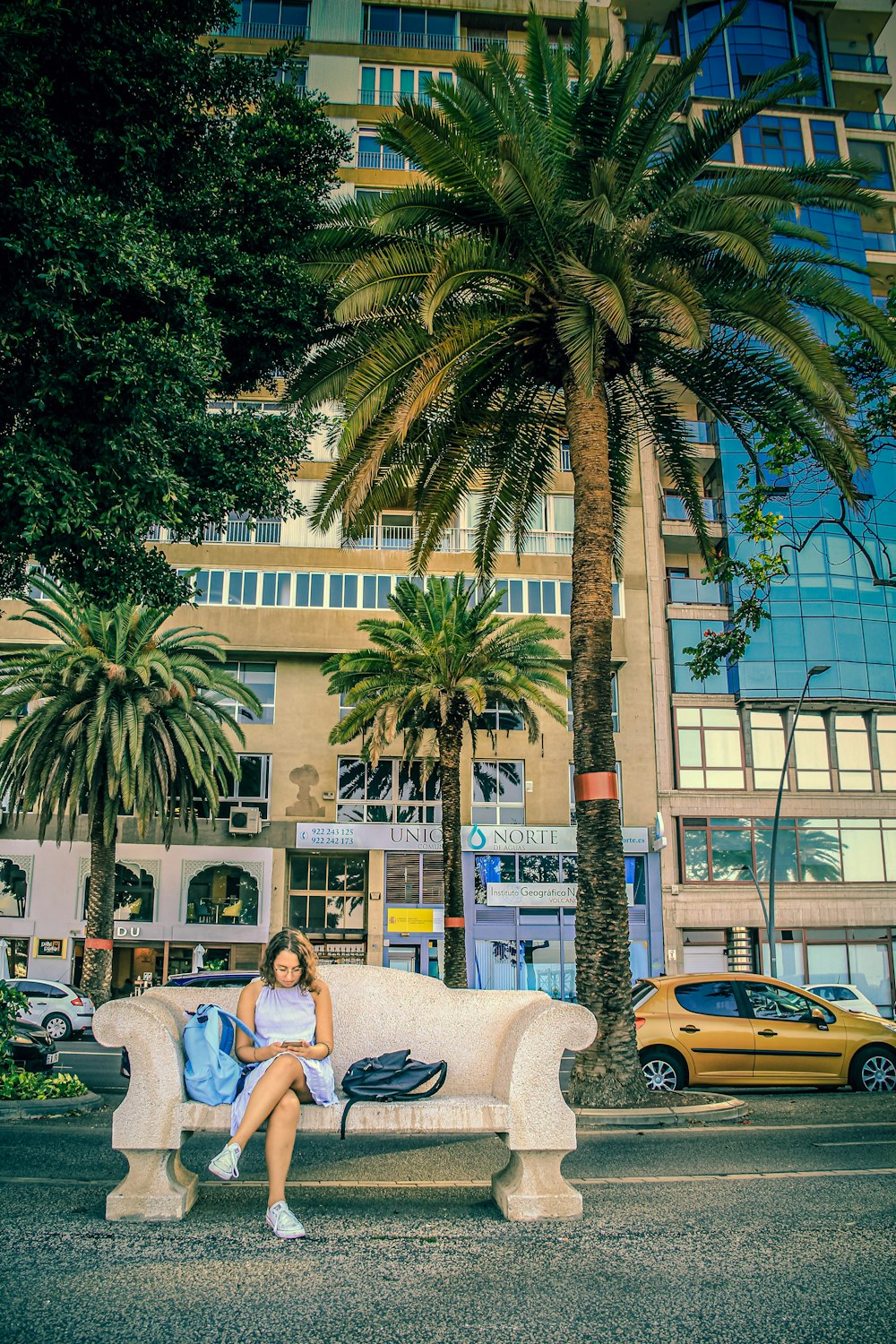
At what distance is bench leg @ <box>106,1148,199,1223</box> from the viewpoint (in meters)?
4.93

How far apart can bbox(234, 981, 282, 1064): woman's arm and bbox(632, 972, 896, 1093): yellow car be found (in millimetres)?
8331

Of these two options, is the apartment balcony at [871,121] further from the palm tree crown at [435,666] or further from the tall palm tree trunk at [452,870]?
the tall palm tree trunk at [452,870]

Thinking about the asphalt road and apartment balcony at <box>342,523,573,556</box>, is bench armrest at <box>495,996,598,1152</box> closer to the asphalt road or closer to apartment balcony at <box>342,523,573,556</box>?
the asphalt road

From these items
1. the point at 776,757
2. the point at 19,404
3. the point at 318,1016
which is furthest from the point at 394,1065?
the point at 776,757

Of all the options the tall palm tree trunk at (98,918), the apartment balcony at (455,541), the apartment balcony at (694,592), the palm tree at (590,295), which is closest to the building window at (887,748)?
the apartment balcony at (694,592)

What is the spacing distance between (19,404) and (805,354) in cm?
800

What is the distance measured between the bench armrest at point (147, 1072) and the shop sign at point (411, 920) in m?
33.0

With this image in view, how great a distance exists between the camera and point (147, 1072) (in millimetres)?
5098

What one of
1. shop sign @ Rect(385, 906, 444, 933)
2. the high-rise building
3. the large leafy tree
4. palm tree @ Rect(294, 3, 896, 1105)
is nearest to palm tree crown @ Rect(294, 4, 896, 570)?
palm tree @ Rect(294, 3, 896, 1105)

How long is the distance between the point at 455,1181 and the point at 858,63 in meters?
60.9

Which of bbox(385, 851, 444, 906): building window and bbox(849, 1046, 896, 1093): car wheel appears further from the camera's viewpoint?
bbox(385, 851, 444, 906): building window

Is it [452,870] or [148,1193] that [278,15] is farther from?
[148,1193]

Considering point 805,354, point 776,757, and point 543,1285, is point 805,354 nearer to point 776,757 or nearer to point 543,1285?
point 543,1285

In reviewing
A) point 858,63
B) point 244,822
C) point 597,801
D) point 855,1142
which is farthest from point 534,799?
point 858,63
